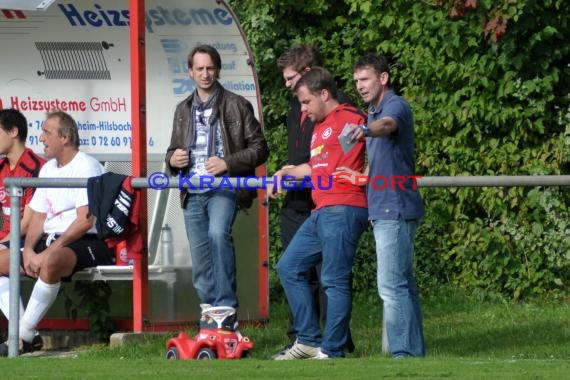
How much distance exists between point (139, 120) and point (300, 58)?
4.25 feet

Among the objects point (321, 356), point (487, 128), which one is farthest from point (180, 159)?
point (487, 128)

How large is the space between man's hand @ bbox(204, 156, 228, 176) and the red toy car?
0.84 metres

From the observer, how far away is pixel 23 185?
938cm

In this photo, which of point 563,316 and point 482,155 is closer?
point 563,316

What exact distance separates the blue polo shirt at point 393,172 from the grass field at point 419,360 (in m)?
0.84

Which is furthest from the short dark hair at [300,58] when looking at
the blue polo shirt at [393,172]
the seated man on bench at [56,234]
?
the seated man on bench at [56,234]

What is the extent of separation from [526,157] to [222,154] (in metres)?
4.30

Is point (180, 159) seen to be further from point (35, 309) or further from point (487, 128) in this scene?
point (487, 128)

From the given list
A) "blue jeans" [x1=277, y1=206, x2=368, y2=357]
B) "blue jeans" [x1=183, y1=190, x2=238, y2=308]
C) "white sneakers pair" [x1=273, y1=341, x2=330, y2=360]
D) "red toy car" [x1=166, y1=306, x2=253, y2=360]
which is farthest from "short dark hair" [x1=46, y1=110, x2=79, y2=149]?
"white sneakers pair" [x1=273, y1=341, x2=330, y2=360]

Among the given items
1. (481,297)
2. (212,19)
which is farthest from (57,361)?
(481,297)

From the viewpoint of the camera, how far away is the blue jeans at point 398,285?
8.23 metres

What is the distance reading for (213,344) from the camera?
29.2 ft

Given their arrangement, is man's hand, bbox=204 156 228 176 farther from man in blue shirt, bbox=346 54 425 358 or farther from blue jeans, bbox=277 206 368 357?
man in blue shirt, bbox=346 54 425 358

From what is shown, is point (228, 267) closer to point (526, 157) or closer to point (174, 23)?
point (174, 23)
